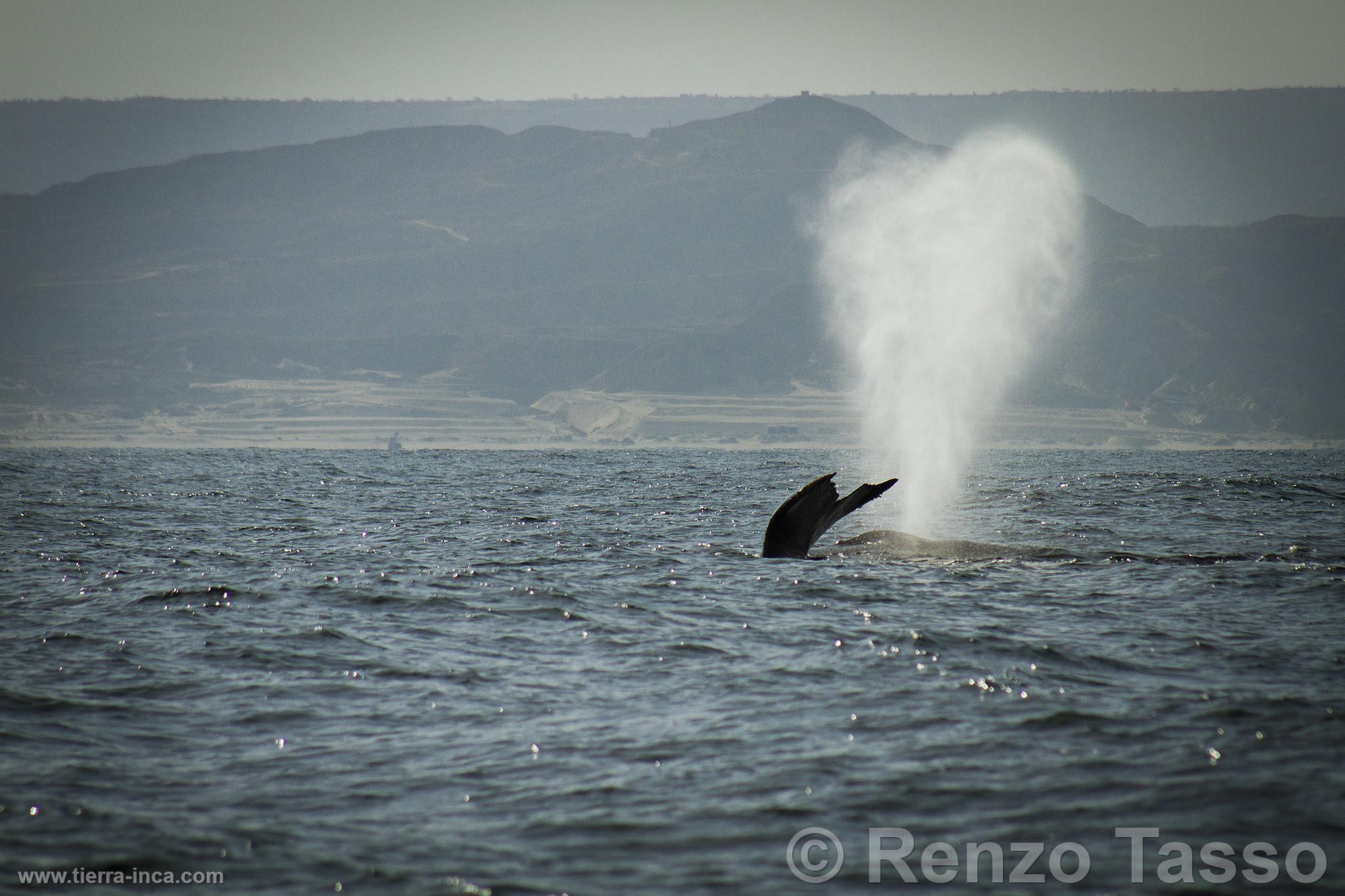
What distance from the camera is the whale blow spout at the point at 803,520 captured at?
72.8 ft

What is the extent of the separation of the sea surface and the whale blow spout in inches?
26.3

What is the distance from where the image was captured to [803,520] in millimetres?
23078

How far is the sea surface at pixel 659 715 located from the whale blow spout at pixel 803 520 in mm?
669

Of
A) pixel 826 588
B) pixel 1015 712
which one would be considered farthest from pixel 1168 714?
pixel 826 588

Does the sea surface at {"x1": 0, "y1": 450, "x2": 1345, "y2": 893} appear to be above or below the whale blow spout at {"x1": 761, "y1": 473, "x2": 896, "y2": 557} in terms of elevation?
below

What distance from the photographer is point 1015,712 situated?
11.2m

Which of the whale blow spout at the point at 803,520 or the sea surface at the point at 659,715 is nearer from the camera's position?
the sea surface at the point at 659,715

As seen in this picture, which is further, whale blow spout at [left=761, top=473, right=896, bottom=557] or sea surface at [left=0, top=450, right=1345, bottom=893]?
whale blow spout at [left=761, top=473, right=896, bottom=557]

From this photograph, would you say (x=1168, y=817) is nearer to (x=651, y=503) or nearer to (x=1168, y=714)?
(x=1168, y=714)

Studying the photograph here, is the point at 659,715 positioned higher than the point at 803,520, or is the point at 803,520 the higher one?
the point at 803,520

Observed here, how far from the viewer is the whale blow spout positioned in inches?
874

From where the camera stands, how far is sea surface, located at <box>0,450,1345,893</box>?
801 cm

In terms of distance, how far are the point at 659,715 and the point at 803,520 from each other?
12.2 m

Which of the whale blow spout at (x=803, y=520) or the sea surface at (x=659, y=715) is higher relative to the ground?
the whale blow spout at (x=803, y=520)
